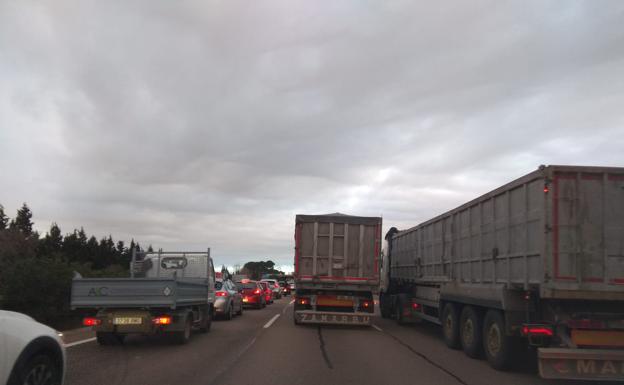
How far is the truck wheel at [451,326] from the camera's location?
40.4ft

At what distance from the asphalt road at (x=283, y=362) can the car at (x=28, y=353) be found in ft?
7.31

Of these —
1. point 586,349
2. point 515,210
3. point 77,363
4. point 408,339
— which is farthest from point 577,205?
point 77,363

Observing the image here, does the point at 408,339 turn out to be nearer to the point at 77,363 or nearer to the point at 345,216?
the point at 345,216

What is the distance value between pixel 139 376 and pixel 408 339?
7907 millimetres

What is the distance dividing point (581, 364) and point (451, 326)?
180 inches

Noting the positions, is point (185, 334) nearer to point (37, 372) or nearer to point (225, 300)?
point (225, 300)

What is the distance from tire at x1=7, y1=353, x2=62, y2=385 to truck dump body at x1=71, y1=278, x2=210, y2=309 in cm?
548

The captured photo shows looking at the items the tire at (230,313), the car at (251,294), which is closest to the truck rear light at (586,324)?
the tire at (230,313)

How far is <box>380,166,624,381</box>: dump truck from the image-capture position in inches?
328

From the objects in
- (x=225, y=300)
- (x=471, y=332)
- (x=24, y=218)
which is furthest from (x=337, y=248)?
(x=24, y=218)

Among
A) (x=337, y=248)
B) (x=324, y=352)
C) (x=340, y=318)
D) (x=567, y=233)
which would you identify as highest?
(x=567, y=233)

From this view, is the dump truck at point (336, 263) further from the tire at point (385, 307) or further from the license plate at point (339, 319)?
the tire at point (385, 307)

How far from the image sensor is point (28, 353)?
5199 millimetres

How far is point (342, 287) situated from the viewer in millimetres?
16672
